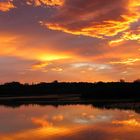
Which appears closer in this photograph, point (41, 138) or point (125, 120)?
point (41, 138)

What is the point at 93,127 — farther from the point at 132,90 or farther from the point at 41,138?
the point at 132,90

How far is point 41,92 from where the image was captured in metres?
105

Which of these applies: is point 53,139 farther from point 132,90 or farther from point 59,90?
point 59,90

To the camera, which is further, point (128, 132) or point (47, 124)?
point (47, 124)

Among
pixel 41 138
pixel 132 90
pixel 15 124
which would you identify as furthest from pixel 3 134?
pixel 132 90

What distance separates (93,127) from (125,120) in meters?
4.08

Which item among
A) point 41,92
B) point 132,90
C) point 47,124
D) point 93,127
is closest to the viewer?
point 93,127

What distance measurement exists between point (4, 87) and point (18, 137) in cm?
8874

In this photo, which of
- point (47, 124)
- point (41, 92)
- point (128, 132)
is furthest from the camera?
point (41, 92)

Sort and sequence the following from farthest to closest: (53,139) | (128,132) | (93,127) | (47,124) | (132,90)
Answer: (132,90) < (47,124) < (93,127) < (128,132) < (53,139)

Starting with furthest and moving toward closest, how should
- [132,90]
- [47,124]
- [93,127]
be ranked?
[132,90]
[47,124]
[93,127]

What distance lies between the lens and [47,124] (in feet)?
85.4

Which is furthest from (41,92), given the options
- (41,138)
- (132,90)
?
(41,138)

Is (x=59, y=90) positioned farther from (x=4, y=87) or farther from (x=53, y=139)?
(x=53, y=139)
